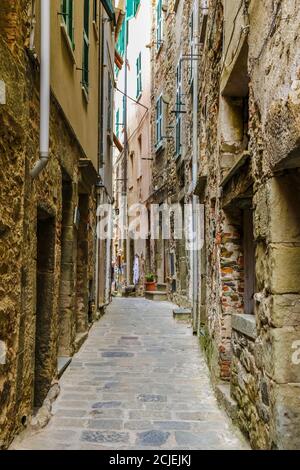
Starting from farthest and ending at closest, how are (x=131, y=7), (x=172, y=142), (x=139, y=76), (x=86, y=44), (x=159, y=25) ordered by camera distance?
(x=139, y=76)
(x=131, y=7)
(x=159, y=25)
(x=172, y=142)
(x=86, y=44)

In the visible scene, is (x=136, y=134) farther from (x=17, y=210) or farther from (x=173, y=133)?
(x=17, y=210)

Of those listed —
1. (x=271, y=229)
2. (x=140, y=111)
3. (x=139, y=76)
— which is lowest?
(x=271, y=229)

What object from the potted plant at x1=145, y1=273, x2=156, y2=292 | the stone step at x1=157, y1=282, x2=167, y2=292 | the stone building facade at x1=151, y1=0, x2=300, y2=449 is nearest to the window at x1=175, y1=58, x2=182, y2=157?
the stone building facade at x1=151, y1=0, x2=300, y2=449

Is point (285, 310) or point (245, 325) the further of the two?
point (245, 325)

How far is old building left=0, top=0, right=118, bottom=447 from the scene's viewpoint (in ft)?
10.9

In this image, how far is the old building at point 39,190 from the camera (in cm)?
333

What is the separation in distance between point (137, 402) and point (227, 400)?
0.91 meters

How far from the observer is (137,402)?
477cm

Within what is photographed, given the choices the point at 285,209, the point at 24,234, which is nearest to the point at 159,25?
the point at 24,234

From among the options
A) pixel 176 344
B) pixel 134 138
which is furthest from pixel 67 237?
pixel 134 138

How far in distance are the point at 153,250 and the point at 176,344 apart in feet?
29.3

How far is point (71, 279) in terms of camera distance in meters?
6.49

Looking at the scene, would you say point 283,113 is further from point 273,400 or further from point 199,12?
point 199,12

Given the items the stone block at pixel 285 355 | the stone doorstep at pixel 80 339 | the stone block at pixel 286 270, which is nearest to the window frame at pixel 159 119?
the stone doorstep at pixel 80 339
